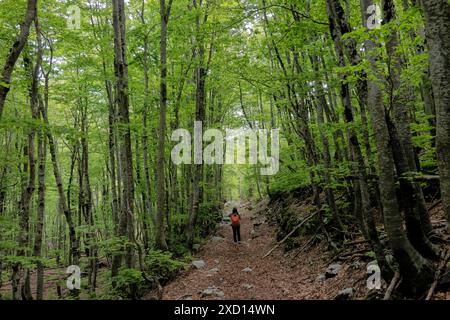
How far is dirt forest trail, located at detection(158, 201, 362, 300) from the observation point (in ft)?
24.6

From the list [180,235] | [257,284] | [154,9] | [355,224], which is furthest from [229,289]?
[154,9]

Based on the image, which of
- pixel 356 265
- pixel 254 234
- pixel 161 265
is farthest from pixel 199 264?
pixel 254 234

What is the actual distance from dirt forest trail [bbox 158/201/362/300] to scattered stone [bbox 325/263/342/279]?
231 millimetres

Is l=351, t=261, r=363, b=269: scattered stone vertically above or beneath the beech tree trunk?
beneath

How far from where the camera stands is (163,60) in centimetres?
1008

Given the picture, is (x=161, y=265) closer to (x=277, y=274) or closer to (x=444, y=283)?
(x=277, y=274)

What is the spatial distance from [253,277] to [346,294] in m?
4.13

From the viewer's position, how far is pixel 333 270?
7.25m

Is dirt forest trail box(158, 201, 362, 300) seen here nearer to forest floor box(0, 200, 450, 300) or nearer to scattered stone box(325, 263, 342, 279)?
forest floor box(0, 200, 450, 300)

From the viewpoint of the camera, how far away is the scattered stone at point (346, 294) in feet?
18.6

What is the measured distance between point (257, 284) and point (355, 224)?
12.2ft

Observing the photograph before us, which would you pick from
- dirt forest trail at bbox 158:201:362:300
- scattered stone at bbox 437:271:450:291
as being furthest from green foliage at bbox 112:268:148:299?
scattered stone at bbox 437:271:450:291

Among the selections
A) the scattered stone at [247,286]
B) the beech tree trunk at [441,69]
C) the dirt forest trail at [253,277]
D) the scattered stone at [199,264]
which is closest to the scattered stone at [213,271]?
the dirt forest trail at [253,277]
